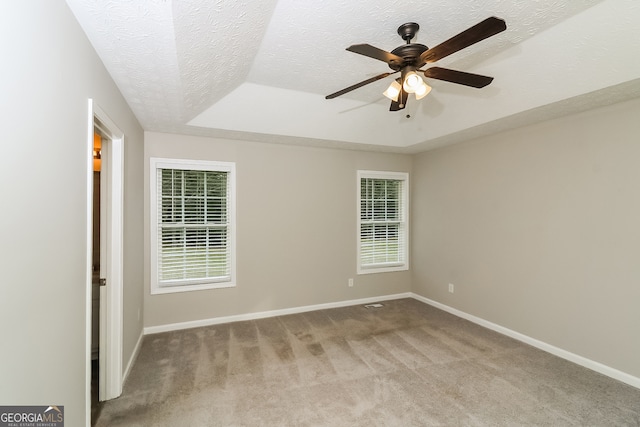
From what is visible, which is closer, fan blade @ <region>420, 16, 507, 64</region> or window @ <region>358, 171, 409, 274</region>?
fan blade @ <region>420, 16, 507, 64</region>

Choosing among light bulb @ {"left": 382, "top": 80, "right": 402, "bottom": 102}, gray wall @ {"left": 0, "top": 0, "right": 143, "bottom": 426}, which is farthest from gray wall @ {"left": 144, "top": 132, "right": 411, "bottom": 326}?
light bulb @ {"left": 382, "top": 80, "right": 402, "bottom": 102}

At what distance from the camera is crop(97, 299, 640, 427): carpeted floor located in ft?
6.75

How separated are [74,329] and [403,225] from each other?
4541 millimetres

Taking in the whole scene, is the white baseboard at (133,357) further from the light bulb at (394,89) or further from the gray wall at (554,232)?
the gray wall at (554,232)

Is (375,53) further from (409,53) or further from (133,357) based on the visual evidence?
(133,357)

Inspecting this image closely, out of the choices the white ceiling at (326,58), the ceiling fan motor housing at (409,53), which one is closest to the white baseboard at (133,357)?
the white ceiling at (326,58)

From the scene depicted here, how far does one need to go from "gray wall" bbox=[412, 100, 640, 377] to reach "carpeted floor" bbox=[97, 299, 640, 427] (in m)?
0.40

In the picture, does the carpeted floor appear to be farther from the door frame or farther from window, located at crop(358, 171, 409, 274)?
window, located at crop(358, 171, 409, 274)

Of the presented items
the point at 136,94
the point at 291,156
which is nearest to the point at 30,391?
the point at 136,94

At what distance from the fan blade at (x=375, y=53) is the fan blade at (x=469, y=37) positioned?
163 mm

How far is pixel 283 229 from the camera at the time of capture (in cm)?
411

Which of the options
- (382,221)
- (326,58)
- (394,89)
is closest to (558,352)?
(382,221)

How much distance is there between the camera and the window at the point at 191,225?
138 inches

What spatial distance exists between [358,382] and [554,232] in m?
2.65
